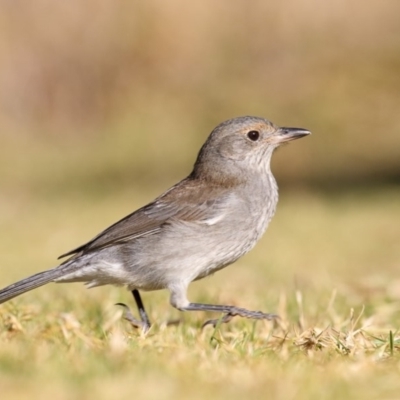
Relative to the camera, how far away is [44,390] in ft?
12.0

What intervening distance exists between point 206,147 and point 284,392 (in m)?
3.33

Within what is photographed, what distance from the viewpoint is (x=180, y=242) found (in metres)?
6.16

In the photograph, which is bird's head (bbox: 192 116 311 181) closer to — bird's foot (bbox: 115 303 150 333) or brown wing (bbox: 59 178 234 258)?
brown wing (bbox: 59 178 234 258)

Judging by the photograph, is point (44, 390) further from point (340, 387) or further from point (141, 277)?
point (141, 277)

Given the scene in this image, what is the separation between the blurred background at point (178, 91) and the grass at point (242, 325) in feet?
6.73

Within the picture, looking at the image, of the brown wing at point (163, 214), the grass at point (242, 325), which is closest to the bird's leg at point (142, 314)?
the grass at point (242, 325)

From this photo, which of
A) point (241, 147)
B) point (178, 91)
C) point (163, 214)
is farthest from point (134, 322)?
point (178, 91)

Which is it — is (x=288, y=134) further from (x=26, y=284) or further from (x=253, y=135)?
(x=26, y=284)

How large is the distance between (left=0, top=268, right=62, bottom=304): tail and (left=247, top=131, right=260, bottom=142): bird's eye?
5.24ft

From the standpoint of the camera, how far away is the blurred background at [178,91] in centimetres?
1481

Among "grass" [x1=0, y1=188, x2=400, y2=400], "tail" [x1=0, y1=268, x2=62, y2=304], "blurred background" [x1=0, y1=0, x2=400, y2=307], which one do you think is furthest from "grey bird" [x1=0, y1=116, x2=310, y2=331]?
"blurred background" [x1=0, y1=0, x2=400, y2=307]

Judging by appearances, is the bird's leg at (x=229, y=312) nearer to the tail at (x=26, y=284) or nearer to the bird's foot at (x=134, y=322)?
the bird's foot at (x=134, y=322)

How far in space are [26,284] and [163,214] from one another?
38.6 inches

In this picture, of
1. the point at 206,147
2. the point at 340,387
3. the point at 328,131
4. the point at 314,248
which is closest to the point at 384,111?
the point at 328,131
